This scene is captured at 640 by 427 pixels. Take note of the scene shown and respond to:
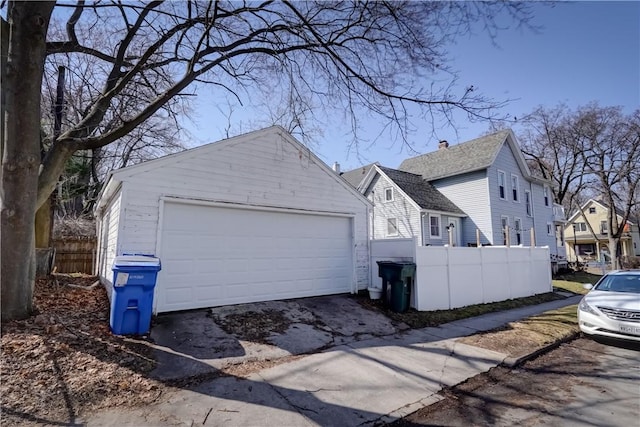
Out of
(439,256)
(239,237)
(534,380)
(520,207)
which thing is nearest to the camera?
(534,380)

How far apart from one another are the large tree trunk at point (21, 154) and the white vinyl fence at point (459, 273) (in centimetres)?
785

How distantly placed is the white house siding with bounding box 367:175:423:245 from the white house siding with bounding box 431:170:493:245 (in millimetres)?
3890

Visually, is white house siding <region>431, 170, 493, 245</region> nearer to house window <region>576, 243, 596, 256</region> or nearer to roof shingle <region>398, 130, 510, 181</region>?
roof shingle <region>398, 130, 510, 181</region>

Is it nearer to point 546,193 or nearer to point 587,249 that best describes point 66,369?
point 546,193

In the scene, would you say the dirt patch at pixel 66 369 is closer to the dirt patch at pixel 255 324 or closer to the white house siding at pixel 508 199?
the dirt patch at pixel 255 324

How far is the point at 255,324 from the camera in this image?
6559 millimetres

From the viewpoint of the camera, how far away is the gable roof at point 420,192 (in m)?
17.7

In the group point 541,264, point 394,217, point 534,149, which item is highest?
point 534,149

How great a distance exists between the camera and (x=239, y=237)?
25.3 ft

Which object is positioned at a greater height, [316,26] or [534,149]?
[534,149]

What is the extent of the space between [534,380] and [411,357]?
1.77m

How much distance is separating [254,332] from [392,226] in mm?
13839

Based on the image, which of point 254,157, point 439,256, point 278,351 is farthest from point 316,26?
point 439,256

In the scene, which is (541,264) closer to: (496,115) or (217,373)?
(496,115)
